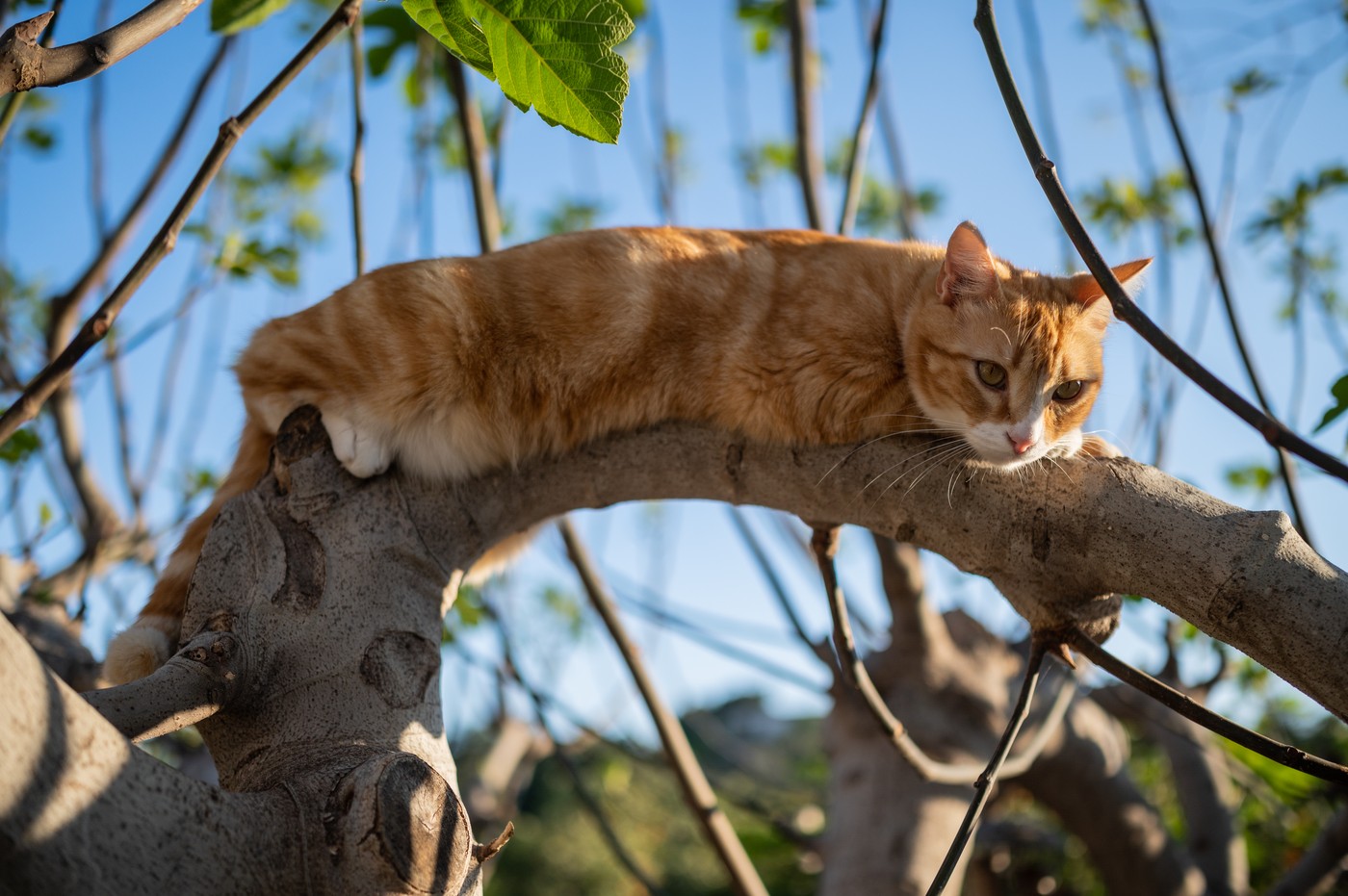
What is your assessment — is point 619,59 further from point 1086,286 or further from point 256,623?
point 1086,286

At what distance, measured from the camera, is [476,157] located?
2.48 meters

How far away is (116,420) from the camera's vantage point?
126 inches

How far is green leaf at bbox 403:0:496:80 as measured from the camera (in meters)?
1.22

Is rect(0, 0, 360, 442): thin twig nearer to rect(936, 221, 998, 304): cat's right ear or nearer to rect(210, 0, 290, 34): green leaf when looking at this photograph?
rect(210, 0, 290, 34): green leaf

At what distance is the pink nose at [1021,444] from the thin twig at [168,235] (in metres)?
1.34

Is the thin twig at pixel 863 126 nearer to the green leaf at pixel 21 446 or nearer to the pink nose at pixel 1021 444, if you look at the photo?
the pink nose at pixel 1021 444

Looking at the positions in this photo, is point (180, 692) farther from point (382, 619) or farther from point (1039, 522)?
point (1039, 522)

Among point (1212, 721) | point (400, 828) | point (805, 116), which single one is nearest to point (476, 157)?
point (805, 116)

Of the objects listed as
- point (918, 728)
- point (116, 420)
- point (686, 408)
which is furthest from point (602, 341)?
point (116, 420)

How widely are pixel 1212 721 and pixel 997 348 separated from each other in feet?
3.02

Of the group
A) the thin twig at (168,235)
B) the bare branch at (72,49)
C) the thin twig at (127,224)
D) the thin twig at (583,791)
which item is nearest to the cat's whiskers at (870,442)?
the thin twig at (168,235)

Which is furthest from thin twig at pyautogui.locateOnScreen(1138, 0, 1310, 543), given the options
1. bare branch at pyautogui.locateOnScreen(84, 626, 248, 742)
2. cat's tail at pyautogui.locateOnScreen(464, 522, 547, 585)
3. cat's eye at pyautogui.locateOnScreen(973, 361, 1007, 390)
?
bare branch at pyautogui.locateOnScreen(84, 626, 248, 742)

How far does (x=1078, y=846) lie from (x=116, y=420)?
14.3ft

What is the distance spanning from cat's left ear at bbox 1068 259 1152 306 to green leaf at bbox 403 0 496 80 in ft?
4.39
